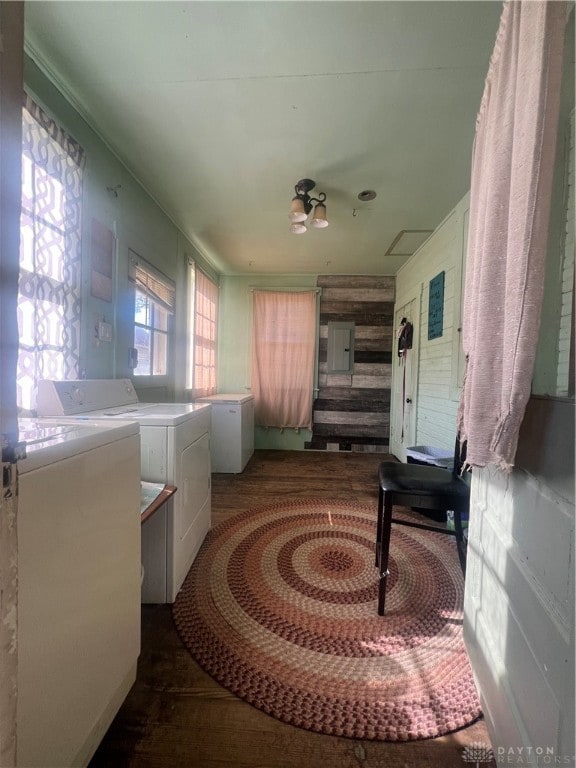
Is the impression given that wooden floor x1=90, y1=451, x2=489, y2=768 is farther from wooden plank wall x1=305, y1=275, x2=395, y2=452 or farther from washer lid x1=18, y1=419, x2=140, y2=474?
wooden plank wall x1=305, y1=275, x2=395, y2=452

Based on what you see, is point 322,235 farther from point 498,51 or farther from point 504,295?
point 504,295

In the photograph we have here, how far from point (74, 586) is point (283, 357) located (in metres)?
3.32

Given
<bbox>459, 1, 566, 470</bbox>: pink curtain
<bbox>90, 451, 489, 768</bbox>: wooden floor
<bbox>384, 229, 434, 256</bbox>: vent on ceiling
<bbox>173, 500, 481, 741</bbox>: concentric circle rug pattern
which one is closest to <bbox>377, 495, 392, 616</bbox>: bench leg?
<bbox>173, 500, 481, 741</bbox>: concentric circle rug pattern

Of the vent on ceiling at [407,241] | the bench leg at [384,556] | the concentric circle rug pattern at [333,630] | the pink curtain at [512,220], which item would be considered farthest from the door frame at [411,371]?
the pink curtain at [512,220]

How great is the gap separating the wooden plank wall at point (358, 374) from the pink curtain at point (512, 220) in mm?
3014

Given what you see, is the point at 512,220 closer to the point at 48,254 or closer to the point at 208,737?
the point at 208,737

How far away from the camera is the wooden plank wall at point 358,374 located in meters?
3.80

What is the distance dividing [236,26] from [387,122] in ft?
2.71

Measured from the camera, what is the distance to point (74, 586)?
0.63 meters

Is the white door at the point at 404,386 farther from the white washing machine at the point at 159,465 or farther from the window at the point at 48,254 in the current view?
the window at the point at 48,254

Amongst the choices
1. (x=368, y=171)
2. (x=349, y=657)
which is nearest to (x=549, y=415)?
(x=349, y=657)

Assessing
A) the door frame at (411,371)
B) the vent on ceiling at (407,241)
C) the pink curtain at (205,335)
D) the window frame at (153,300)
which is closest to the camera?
the window frame at (153,300)

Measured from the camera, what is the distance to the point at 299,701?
93cm

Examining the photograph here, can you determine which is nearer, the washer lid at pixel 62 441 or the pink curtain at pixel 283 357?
the washer lid at pixel 62 441
